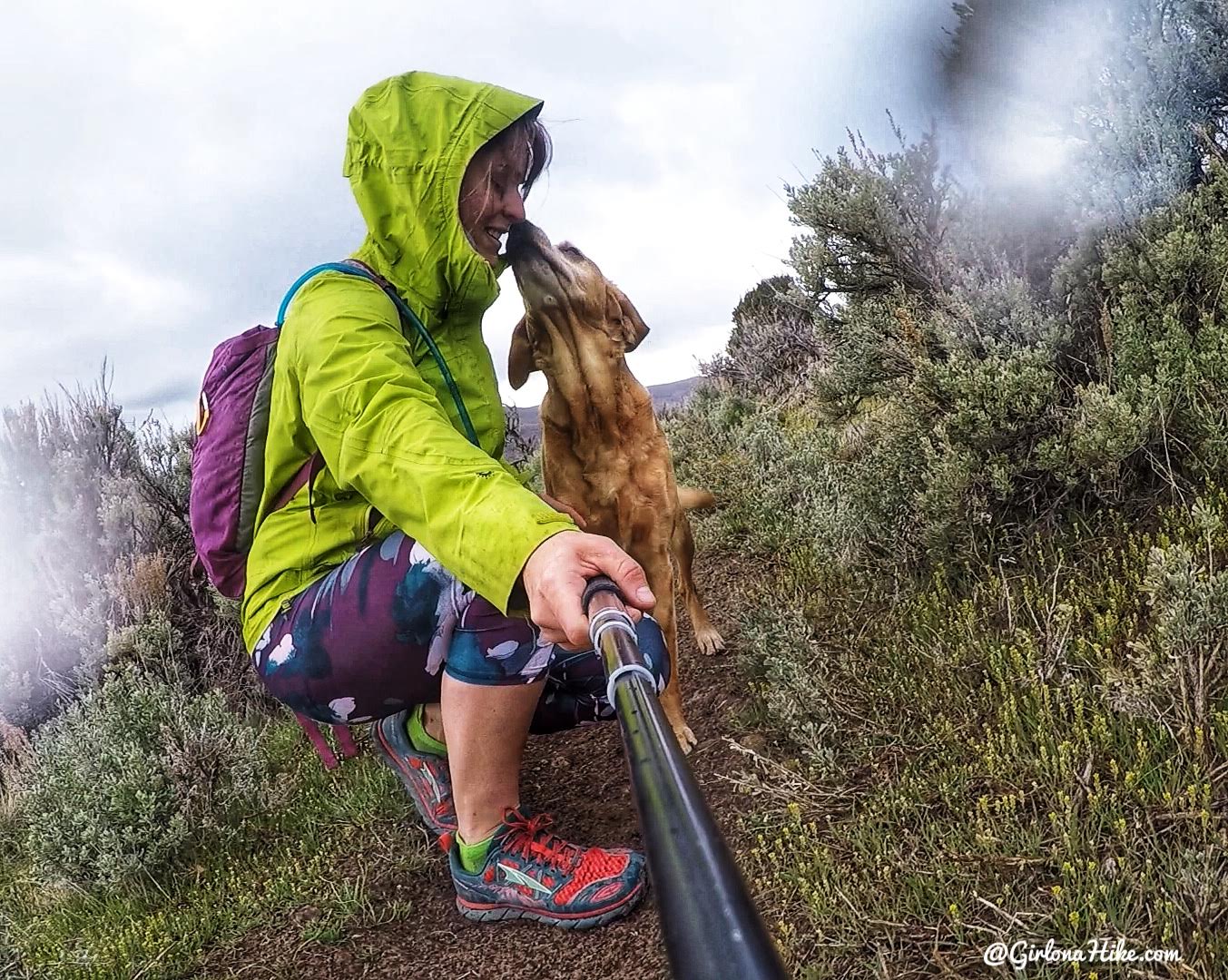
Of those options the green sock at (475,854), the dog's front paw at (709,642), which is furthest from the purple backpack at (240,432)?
the dog's front paw at (709,642)

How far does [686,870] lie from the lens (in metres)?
0.59

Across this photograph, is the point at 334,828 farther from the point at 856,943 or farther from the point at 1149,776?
the point at 1149,776

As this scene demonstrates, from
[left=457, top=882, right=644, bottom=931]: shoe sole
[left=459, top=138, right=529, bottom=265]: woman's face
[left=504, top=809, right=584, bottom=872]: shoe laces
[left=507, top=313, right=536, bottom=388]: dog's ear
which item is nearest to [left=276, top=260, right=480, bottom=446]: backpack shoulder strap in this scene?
[left=459, top=138, right=529, bottom=265]: woman's face

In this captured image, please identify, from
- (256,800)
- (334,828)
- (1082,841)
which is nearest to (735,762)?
(1082,841)

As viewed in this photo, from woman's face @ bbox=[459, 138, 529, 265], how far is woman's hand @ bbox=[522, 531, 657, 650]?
1300 mm

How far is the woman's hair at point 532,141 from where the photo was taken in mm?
2285

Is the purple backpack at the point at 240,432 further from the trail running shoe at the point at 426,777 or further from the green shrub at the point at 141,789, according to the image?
the green shrub at the point at 141,789

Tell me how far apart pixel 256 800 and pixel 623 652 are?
9.93 feet

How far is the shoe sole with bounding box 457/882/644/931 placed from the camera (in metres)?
2.21

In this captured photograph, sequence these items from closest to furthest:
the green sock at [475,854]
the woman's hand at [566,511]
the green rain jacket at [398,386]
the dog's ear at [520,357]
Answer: the green rain jacket at [398,386]
the woman's hand at [566,511]
the green sock at [475,854]
the dog's ear at [520,357]

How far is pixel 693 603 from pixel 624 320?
1300 mm

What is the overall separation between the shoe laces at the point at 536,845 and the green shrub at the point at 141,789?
1.44m

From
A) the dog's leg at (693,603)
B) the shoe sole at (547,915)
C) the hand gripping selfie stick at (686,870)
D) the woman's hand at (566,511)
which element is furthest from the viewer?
the dog's leg at (693,603)

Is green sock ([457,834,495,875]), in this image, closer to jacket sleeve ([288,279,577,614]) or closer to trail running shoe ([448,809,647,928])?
trail running shoe ([448,809,647,928])
